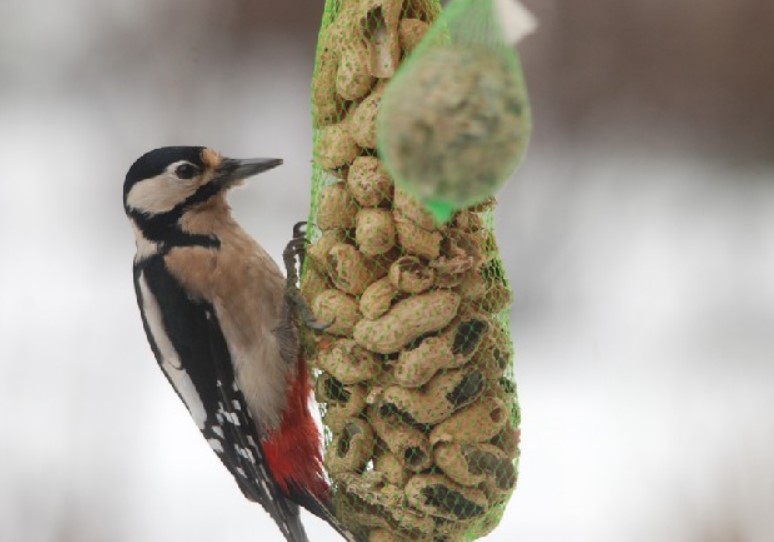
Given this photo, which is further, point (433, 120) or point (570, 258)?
point (570, 258)

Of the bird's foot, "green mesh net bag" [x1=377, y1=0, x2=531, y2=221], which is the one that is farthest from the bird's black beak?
"green mesh net bag" [x1=377, y1=0, x2=531, y2=221]

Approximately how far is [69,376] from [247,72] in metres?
0.76

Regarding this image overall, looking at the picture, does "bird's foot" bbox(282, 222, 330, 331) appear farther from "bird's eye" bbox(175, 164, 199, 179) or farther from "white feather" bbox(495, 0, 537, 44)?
"white feather" bbox(495, 0, 537, 44)

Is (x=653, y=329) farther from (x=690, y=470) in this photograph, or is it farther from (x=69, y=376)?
(x=69, y=376)

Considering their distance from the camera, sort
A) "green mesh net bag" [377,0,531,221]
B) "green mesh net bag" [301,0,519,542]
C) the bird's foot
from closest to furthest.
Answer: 1. "green mesh net bag" [377,0,531,221]
2. "green mesh net bag" [301,0,519,542]
3. the bird's foot

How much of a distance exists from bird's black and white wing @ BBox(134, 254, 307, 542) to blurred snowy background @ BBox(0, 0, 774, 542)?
61 centimetres

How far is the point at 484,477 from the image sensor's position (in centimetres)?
149

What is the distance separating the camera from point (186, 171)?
1.74 meters

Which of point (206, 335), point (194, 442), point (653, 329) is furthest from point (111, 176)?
point (653, 329)

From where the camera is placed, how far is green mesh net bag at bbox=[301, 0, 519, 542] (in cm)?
145

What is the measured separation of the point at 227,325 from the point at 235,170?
0.24m

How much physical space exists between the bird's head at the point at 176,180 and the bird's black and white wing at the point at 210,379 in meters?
0.08

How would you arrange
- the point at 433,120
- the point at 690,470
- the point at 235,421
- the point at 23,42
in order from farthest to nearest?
the point at 23,42 < the point at 690,470 < the point at 235,421 < the point at 433,120

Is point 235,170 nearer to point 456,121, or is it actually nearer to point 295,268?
point 295,268
